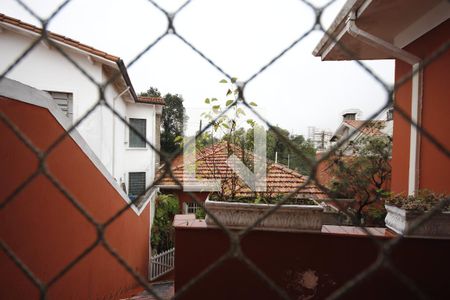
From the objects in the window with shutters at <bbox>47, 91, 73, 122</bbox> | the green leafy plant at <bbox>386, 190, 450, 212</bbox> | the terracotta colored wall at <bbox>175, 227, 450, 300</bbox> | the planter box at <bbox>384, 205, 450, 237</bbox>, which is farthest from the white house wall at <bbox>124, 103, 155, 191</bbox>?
the planter box at <bbox>384, 205, 450, 237</bbox>

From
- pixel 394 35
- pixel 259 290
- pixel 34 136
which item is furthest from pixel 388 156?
pixel 34 136

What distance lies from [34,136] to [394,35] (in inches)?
116

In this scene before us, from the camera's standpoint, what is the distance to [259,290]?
5.53ft

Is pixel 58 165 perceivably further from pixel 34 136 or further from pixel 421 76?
pixel 421 76

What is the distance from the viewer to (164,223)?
762cm

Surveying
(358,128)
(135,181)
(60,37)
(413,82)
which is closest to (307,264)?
(358,128)

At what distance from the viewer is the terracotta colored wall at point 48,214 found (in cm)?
137

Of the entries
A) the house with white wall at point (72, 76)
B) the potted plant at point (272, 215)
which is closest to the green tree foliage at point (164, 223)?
the house with white wall at point (72, 76)

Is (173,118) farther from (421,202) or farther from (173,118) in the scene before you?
(421,202)

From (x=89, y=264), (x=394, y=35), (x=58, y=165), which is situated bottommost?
(x=89, y=264)

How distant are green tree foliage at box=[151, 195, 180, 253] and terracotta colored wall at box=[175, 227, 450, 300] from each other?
5.78 metres

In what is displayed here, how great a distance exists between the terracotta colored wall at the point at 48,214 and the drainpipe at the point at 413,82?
7.34 feet

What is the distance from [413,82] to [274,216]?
5.74ft

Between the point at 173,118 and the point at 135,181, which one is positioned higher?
the point at 173,118
